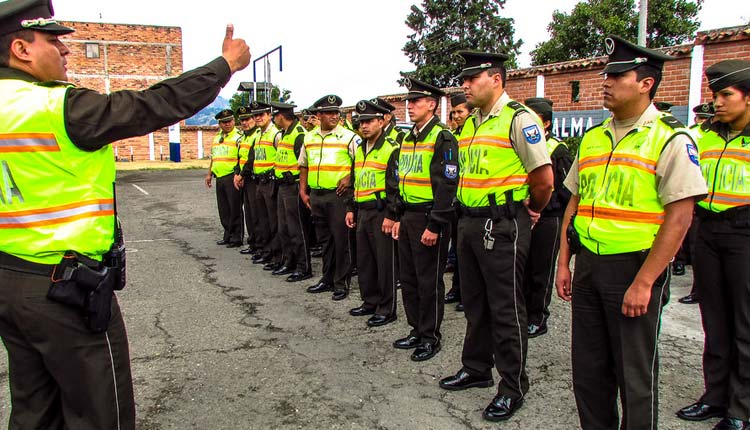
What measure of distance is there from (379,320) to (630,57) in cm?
336

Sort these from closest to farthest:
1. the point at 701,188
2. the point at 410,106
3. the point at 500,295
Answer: the point at 701,188
the point at 500,295
the point at 410,106

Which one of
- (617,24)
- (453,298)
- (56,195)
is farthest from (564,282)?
(617,24)

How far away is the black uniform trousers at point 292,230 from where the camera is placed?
23.6 ft

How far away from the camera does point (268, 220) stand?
8117 millimetres

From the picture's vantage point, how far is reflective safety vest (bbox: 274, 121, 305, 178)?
7332mm

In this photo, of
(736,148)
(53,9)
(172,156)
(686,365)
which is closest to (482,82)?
(736,148)

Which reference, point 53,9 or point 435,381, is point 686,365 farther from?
point 53,9

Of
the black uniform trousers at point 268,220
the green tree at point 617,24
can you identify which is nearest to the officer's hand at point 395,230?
the black uniform trousers at point 268,220

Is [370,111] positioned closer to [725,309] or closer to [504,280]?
[504,280]

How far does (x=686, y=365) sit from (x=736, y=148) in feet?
5.64

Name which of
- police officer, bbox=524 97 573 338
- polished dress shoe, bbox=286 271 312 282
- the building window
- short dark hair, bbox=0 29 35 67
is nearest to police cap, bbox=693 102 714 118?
police officer, bbox=524 97 573 338

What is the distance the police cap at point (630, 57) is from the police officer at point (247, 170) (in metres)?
6.14

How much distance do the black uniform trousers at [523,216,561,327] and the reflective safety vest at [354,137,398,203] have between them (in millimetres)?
1536

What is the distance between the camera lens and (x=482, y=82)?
3.65m
